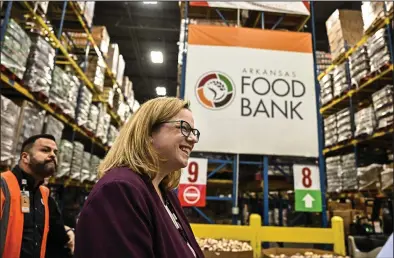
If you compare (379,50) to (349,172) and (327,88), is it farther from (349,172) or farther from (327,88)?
(349,172)

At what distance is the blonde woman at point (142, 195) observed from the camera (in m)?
1.05

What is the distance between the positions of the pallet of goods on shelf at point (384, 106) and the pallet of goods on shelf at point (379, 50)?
0.44 meters

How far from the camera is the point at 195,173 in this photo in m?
4.59

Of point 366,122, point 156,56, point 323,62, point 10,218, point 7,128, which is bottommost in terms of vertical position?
point 10,218

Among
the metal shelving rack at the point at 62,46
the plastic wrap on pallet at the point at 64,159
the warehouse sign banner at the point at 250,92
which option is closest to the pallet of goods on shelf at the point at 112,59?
the metal shelving rack at the point at 62,46

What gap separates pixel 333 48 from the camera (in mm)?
8117

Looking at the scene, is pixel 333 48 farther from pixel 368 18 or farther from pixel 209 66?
pixel 209 66

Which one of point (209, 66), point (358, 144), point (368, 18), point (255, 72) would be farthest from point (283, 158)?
point (368, 18)

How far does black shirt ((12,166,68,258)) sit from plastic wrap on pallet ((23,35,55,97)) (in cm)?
244

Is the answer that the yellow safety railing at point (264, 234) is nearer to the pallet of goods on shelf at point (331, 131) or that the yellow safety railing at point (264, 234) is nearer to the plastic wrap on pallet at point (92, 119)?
the pallet of goods on shelf at point (331, 131)

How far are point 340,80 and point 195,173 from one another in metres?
4.68

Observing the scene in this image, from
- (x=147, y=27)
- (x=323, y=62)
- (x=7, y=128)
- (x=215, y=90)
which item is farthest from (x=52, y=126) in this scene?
(x=147, y=27)

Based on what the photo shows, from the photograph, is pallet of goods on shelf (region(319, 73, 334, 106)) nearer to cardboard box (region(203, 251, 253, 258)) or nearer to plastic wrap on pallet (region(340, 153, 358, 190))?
plastic wrap on pallet (region(340, 153, 358, 190))

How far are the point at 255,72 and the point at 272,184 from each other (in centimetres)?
251
